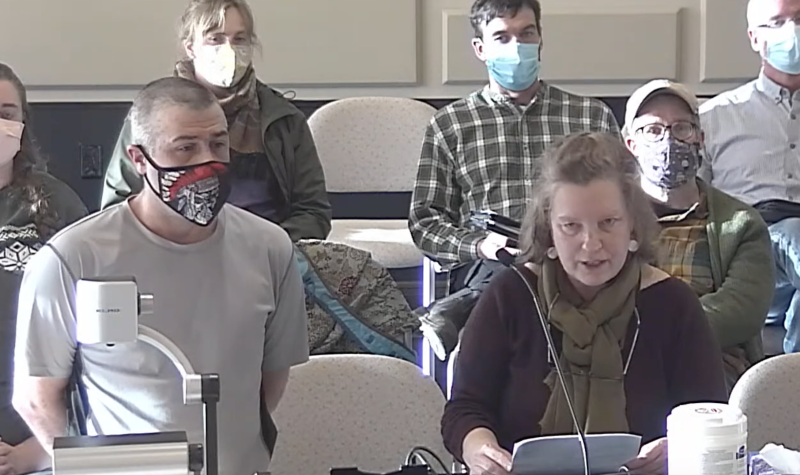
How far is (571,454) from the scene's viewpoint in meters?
1.31

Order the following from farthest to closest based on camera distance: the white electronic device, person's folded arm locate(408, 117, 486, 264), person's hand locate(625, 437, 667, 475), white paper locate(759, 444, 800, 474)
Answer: person's folded arm locate(408, 117, 486, 264), person's hand locate(625, 437, 667, 475), white paper locate(759, 444, 800, 474), the white electronic device

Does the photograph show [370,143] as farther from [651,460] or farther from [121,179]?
[651,460]

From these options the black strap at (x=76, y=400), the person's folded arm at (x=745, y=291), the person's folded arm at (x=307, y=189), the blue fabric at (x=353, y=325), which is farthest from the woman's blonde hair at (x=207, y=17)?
the person's folded arm at (x=745, y=291)

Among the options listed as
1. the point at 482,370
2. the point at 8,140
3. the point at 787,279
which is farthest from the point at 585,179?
the point at 8,140

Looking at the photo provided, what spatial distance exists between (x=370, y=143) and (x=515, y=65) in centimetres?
67

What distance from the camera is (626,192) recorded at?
175 cm

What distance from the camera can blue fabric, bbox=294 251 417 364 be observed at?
90.4 inches

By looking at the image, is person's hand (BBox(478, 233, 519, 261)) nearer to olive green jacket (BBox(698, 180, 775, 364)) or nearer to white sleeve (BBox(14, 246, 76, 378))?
olive green jacket (BBox(698, 180, 775, 364))

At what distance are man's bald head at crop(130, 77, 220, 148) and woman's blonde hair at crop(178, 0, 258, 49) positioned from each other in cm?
103

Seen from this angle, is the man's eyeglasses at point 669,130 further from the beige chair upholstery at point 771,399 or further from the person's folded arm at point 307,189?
the person's folded arm at point 307,189

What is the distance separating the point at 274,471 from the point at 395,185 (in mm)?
1722

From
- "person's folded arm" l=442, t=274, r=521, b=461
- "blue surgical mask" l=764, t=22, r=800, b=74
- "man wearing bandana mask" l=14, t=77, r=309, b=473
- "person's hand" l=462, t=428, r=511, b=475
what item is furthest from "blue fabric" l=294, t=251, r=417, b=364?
"blue surgical mask" l=764, t=22, r=800, b=74

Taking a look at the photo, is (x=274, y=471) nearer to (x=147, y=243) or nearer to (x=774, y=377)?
(x=147, y=243)

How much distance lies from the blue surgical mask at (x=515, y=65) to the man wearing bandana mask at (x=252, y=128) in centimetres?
55
